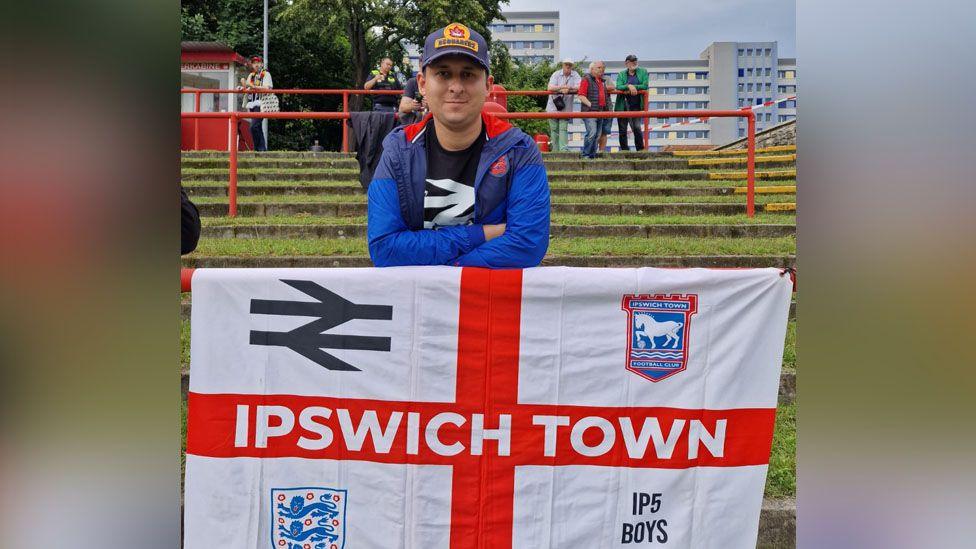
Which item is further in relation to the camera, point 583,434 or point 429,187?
point 429,187

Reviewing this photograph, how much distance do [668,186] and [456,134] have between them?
8.34m

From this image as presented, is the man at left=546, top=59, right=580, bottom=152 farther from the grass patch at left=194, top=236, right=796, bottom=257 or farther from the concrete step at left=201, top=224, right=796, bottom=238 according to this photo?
the grass patch at left=194, top=236, right=796, bottom=257

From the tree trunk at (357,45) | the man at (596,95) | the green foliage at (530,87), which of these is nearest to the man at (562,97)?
the man at (596,95)

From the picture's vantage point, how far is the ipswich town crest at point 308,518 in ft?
8.97

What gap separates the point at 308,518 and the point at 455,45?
1.77 meters

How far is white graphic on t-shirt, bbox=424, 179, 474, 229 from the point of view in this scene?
2941 millimetres

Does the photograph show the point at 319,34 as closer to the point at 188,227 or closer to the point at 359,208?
the point at 359,208

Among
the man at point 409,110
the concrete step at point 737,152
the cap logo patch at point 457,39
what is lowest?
the cap logo patch at point 457,39

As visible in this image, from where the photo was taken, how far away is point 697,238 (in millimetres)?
8109

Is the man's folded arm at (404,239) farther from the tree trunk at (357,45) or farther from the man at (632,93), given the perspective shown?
the tree trunk at (357,45)

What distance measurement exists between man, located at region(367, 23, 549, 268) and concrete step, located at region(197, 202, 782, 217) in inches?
251

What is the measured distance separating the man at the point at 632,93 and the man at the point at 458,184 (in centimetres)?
1189
